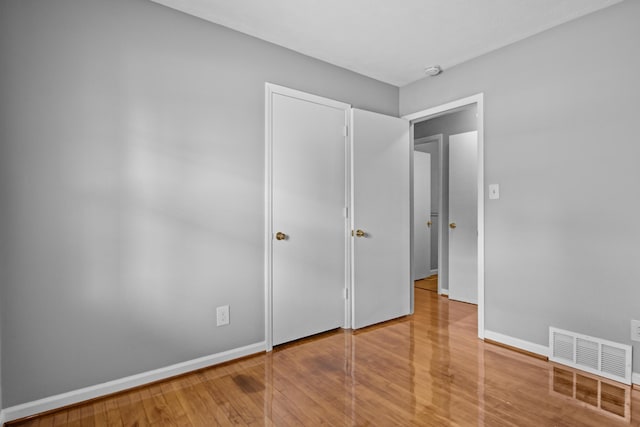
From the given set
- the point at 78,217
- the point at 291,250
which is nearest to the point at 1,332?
the point at 78,217

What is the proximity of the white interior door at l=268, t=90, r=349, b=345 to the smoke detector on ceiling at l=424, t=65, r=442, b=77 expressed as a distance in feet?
2.99

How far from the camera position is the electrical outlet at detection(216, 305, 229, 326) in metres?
2.40

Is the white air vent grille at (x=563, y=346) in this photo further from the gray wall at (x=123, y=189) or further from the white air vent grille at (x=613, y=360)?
the gray wall at (x=123, y=189)

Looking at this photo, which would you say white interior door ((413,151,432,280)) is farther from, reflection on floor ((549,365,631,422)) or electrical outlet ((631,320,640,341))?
electrical outlet ((631,320,640,341))

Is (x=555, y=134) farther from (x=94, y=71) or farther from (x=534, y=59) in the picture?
(x=94, y=71)

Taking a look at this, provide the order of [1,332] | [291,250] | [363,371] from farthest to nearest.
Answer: [291,250], [363,371], [1,332]

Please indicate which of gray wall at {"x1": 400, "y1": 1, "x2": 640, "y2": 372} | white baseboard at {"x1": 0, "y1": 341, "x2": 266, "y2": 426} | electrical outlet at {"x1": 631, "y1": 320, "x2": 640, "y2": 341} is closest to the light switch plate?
gray wall at {"x1": 400, "y1": 1, "x2": 640, "y2": 372}

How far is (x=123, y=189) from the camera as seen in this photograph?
2.04 metres

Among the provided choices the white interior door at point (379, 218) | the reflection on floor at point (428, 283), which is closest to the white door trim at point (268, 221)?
the white interior door at point (379, 218)

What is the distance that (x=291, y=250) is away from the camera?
9.04 feet

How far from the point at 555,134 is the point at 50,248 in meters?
3.44

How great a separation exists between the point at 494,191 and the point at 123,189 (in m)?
2.85

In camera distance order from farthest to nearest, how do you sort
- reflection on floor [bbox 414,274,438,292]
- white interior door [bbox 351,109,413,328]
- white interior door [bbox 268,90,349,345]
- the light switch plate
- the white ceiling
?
reflection on floor [bbox 414,274,438,292] → white interior door [bbox 351,109,413,328] → the light switch plate → white interior door [bbox 268,90,349,345] → the white ceiling

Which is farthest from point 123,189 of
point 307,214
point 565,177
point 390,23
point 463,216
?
point 463,216
